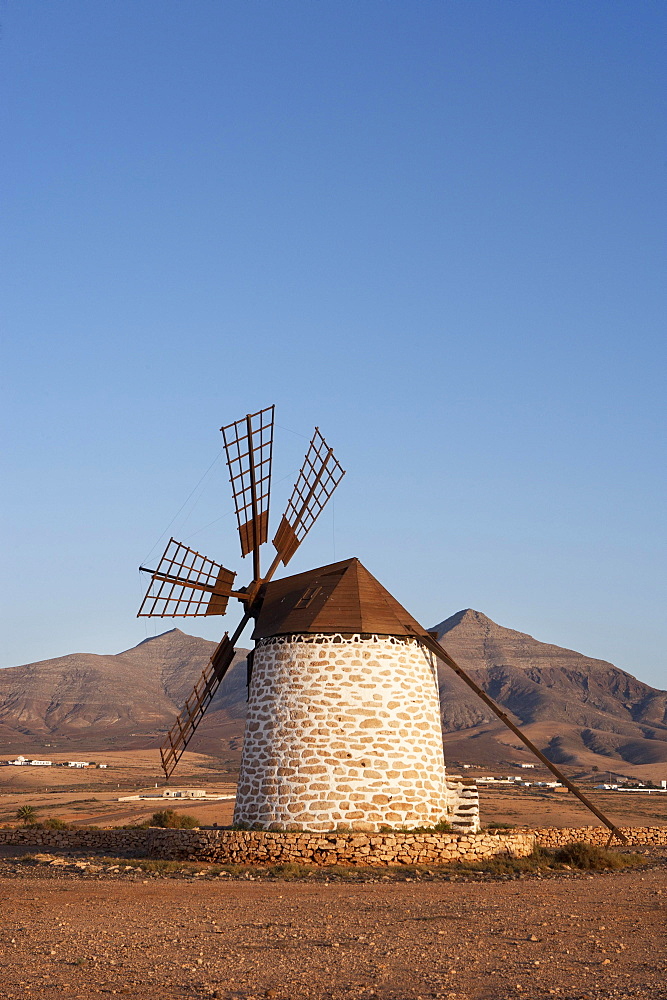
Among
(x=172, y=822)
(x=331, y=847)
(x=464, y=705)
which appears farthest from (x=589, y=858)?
(x=464, y=705)

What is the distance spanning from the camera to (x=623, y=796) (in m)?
60.8

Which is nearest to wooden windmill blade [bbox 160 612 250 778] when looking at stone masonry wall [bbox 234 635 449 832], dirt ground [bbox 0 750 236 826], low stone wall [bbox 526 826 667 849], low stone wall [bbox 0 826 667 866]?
stone masonry wall [bbox 234 635 449 832]

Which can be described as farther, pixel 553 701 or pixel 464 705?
pixel 553 701

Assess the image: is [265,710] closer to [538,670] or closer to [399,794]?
[399,794]

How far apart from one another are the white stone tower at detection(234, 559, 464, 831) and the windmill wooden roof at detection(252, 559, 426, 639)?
1.4 inches

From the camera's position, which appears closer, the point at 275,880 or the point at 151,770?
the point at 275,880

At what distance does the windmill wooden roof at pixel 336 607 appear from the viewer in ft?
71.3

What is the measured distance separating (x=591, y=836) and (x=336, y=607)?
32.7 feet

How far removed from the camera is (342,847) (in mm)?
19094

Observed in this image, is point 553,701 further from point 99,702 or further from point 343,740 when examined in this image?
point 343,740

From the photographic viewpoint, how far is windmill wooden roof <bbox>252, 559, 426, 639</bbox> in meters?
21.7

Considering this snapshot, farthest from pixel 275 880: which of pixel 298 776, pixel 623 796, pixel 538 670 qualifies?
pixel 538 670

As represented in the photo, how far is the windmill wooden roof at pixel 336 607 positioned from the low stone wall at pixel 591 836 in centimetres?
640

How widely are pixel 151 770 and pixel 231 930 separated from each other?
79.1 meters
